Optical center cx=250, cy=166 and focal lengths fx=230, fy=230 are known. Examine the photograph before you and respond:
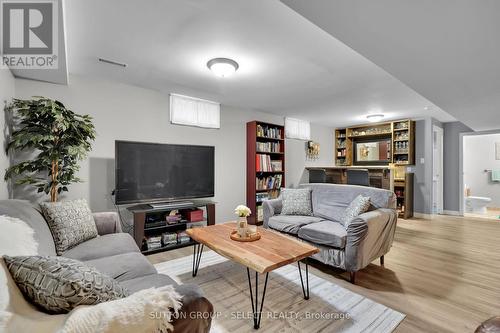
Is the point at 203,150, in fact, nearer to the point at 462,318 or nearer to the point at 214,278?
the point at 214,278

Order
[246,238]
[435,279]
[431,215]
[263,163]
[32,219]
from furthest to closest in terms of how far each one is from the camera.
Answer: [431,215]
[263,163]
[435,279]
[246,238]
[32,219]

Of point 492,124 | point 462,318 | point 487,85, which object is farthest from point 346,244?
point 492,124

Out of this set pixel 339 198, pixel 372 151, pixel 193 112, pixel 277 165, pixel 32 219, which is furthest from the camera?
pixel 372 151

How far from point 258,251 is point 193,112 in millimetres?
2707

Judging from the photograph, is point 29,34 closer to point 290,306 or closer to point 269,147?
point 290,306

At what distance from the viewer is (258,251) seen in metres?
1.78

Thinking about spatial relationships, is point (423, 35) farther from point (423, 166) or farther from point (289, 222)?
point (423, 166)

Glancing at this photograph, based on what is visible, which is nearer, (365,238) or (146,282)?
(146,282)

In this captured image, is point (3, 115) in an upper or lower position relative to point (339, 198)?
upper

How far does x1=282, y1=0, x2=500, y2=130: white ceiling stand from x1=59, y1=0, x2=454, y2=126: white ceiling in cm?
39

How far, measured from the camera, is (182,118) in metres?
3.66

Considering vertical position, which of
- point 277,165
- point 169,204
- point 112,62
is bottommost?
point 169,204

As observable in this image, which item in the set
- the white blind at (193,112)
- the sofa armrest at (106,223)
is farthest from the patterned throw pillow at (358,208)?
the white blind at (193,112)

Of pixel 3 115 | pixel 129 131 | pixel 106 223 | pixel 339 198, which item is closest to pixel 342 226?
pixel 339 198
